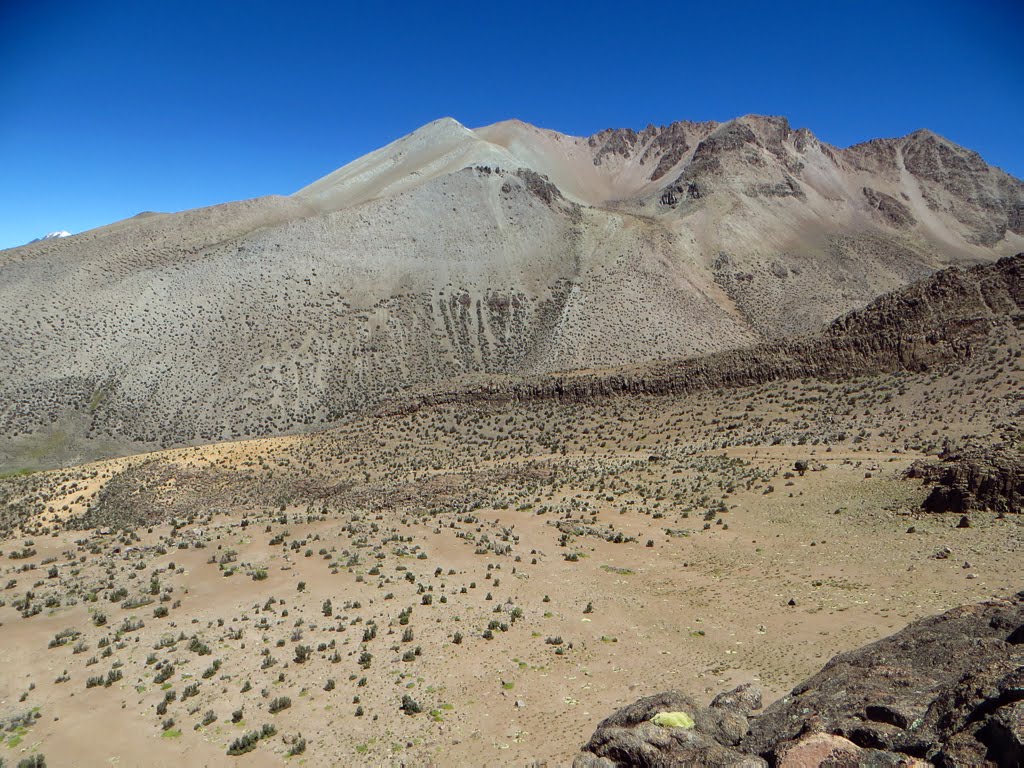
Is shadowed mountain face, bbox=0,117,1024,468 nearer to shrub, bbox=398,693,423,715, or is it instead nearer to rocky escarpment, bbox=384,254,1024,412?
rocky escarpment, bbox=384,254,1024,412

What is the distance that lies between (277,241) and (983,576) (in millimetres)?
70863

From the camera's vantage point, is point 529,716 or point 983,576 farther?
point 983,576

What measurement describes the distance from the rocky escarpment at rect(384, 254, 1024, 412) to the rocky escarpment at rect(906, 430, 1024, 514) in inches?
674

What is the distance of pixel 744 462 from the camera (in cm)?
2595

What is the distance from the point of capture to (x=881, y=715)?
5.20m

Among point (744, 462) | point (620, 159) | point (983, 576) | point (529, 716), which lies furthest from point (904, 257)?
point (529, 716)

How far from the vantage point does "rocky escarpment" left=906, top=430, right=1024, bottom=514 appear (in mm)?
16781

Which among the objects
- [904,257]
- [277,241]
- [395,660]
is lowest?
[395,660]

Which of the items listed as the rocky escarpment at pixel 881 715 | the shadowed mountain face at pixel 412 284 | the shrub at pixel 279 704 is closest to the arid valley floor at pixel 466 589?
the shrub at pixel 279 704

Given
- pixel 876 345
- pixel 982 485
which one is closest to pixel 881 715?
pixel 982 485

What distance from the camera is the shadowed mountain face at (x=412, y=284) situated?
161 feet

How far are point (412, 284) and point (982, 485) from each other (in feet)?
193

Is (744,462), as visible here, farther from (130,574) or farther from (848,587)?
(130,574)

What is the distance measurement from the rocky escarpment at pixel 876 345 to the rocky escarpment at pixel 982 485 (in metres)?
17.1
